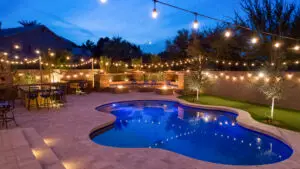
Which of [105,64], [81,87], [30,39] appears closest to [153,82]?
[105,64]

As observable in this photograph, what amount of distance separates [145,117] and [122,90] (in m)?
5.20

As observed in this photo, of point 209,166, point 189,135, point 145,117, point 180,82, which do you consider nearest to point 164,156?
point 209,166

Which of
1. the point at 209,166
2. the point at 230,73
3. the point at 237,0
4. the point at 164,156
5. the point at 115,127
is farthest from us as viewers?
the point at 237,0

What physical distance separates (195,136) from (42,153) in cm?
435

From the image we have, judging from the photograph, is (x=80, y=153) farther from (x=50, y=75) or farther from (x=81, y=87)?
(x=50, y=75)

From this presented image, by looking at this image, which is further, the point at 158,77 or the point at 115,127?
the point at 158,77

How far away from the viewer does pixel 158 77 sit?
15.9 m

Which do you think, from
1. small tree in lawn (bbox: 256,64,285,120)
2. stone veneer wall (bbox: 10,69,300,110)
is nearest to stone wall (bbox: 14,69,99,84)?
stone veneer wall (bbox: 10,69,300,110)

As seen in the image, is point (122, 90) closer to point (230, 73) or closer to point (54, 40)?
point (230, 73)

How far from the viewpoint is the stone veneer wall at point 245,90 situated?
28.8 ft

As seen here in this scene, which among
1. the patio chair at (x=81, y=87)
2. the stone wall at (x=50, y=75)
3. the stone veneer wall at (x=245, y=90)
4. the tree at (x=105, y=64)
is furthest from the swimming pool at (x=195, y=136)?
the tree at (x=105, y=64)

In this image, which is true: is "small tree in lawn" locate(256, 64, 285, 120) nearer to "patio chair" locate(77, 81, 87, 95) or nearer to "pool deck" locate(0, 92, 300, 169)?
"pool deck" locate(0, 92, 300, 169)

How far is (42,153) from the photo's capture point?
14.1 feet

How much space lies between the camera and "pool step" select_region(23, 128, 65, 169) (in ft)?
12.6
